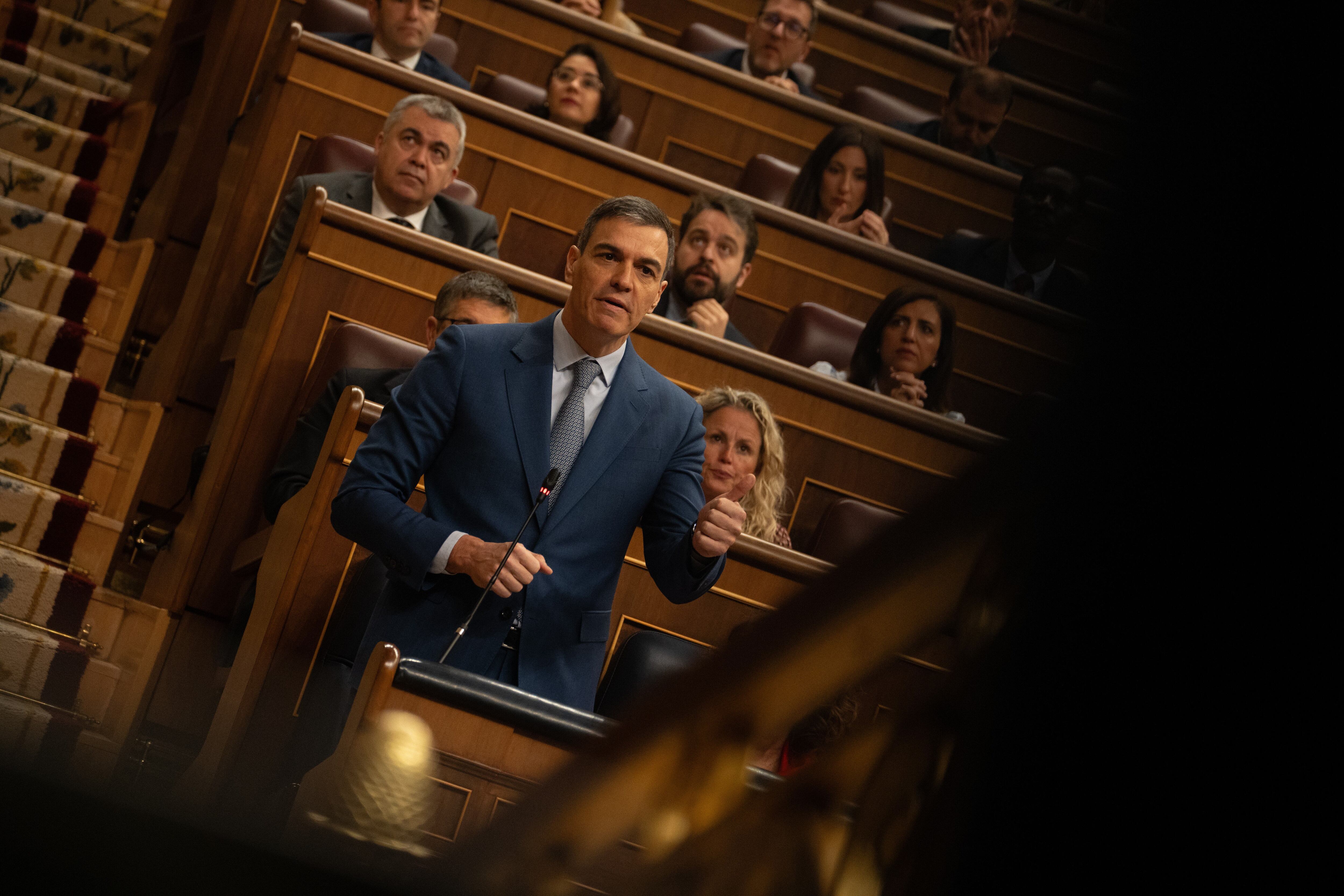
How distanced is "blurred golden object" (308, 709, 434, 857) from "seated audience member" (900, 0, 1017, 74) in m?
1.97

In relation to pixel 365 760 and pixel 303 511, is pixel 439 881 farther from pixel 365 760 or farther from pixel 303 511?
pixel 303 511

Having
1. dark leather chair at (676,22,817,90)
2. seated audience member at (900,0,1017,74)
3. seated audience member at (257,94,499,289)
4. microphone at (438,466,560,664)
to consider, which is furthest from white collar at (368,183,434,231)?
seated audience member at (900,0,1017,74)

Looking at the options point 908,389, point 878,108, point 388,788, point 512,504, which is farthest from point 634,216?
point 878,108

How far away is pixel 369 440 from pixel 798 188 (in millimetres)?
1023

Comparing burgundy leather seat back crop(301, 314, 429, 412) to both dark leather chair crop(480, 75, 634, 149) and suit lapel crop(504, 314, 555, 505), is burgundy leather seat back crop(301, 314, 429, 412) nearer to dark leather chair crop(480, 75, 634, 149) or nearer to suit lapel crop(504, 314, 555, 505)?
suit lapel crop(504, 314, 555, 505)

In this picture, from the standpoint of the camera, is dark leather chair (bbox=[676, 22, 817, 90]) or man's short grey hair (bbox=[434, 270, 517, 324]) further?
dark leather chair (bbox=[676, 22, 817, 90])

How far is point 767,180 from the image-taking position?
6.02ft

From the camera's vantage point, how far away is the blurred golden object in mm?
502

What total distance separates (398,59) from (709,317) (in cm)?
57

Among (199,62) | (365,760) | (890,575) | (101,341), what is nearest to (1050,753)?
(890,575)

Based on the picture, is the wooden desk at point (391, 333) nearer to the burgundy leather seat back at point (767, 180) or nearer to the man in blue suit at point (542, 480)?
the man in blue suit at point (542, 480)

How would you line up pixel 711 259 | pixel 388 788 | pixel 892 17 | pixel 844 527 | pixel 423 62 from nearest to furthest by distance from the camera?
pixel 388 788, pixel 844 527, pixel 711 259, pixel 423 62, pixel 892 17

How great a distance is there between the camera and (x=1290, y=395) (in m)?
0.26

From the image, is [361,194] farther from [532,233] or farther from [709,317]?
[709,317]
